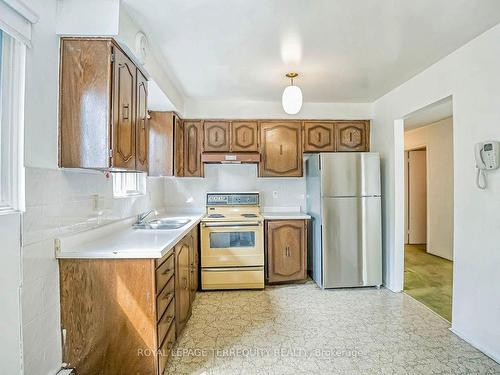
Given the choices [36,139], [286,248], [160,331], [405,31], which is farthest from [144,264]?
[405,31]

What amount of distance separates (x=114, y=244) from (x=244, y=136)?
7.58 feet

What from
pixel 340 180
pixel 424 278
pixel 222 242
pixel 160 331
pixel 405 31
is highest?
pixel 405 31

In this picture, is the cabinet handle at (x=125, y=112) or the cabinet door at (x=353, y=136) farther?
the cabinet door at (x=353, y=136)

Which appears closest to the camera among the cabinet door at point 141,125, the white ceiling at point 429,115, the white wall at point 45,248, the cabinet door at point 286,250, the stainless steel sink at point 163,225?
the white wall at point 45,248

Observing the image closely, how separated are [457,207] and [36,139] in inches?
118

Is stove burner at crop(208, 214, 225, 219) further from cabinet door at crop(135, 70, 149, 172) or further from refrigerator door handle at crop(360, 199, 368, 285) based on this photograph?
refrigerator door handle at crop(360, 199, 368, 285)

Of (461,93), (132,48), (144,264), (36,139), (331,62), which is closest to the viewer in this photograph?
→ (36,139)

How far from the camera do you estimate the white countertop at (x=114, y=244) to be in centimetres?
164

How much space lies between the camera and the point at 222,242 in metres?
3.34

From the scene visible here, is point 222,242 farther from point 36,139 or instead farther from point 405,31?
point 405,31

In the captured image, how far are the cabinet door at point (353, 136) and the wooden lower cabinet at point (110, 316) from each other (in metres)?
3.01

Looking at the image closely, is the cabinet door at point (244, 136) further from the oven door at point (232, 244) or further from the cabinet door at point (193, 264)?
the cabinet door at point (193, 264)

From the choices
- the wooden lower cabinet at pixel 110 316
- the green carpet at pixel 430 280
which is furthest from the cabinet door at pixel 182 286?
the green carpet at pixel 430 280

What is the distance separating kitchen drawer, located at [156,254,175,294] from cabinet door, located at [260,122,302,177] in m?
2.01
